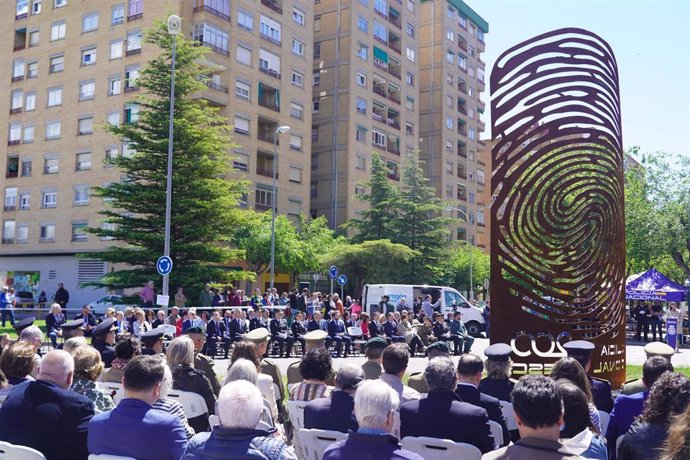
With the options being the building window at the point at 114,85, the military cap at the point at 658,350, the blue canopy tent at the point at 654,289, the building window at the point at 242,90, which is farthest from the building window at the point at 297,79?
the military cap at the point at 658,350

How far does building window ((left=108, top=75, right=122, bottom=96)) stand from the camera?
1746 inches

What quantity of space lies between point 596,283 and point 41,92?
46.4 m

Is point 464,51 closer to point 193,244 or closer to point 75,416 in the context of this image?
point 193,244

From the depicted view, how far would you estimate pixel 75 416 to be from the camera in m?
4.77

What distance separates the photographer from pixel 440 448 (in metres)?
4.38

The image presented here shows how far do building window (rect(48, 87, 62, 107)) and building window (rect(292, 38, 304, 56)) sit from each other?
16.6m


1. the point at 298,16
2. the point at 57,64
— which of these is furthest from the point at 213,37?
the point at 57,64

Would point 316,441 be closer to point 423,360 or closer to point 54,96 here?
point 423,360

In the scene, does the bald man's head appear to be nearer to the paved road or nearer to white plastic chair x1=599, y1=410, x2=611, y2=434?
white plastic chair x1=599, y1=410, x2=611, y2=434

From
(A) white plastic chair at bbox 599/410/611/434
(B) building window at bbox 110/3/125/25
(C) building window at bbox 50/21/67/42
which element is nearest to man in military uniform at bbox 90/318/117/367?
(A) white plastic chair at bbox 599/410/611/434

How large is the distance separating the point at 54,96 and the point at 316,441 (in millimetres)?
48804

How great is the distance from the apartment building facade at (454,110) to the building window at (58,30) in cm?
3568

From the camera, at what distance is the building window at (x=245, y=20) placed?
45.3 metres

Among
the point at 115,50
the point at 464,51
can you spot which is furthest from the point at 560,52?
the point at 464,51
